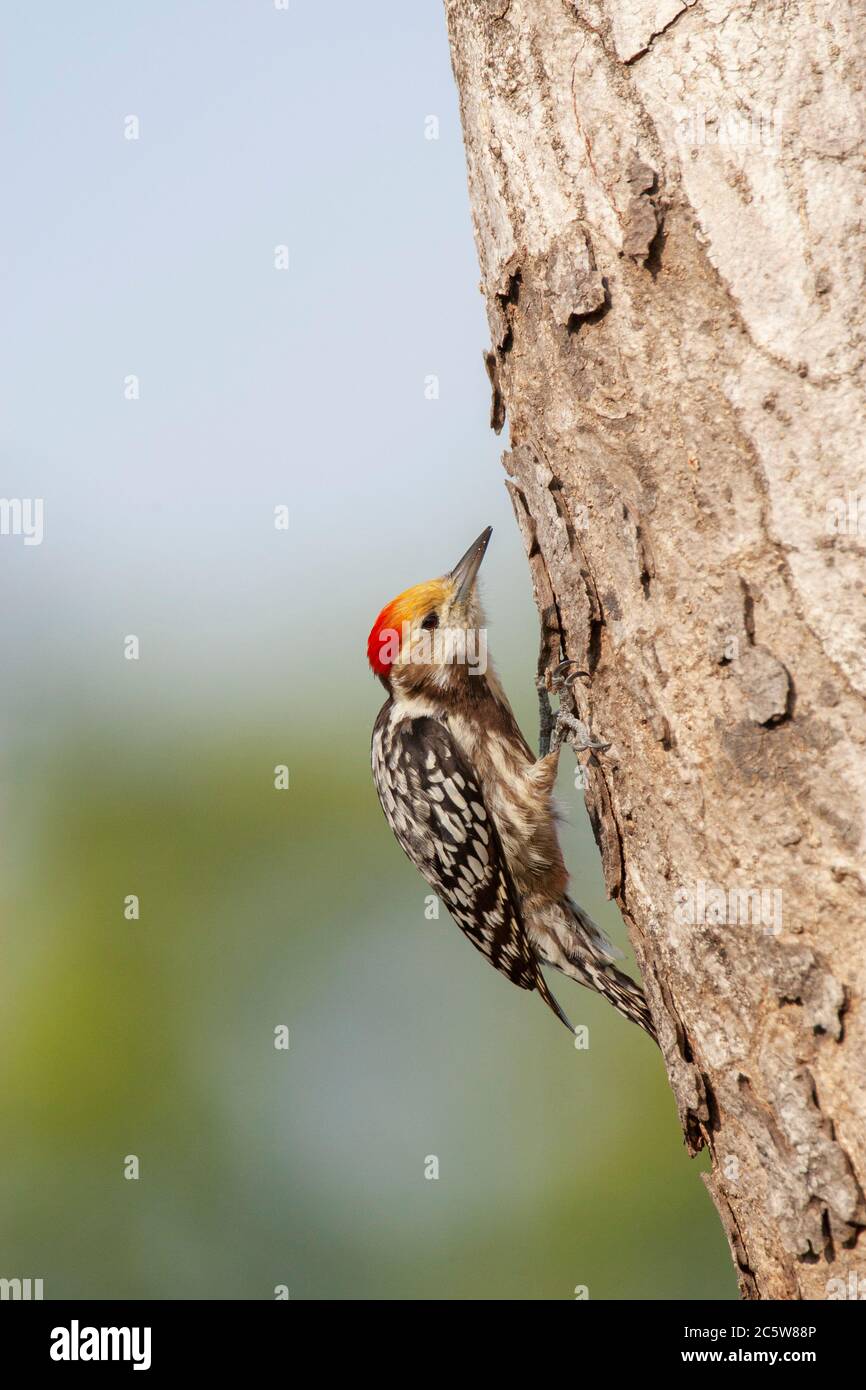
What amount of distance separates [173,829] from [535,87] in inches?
285

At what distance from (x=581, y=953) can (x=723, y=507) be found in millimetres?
2953

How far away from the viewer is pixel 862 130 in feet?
Answer: 7.85

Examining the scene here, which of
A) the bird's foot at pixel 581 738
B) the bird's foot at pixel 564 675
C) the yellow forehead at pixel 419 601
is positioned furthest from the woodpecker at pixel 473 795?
the bird's foot at pixel 564 675

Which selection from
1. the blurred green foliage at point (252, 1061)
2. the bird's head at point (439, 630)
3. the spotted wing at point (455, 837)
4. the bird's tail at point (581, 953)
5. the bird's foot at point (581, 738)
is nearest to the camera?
the bird's foot at point (581, 738)

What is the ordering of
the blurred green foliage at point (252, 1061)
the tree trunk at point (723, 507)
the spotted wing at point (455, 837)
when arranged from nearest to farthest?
the tree trunk at point (723, 507) → the spotted wing at point (455, 837) → the blurred green foliage at point (252, 1061)

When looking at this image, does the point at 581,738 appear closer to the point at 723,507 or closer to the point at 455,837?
the point at 723,507

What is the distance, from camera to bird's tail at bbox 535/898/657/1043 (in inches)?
187

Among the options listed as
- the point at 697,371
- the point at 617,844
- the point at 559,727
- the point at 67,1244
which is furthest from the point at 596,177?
the point at 67,1244

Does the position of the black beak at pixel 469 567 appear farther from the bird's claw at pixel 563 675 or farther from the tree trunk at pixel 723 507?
the tree trunk at pixel 723 507

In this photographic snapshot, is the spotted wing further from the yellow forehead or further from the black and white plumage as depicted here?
the yellow forehead

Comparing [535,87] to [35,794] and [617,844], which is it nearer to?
[617,844]

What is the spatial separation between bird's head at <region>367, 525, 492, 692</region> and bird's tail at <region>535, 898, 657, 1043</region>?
47.8 inches

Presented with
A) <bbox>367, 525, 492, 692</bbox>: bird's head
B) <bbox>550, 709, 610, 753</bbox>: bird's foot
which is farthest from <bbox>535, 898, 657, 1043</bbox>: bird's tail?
<bbox>550, 709, 610, 753</bbox>: bird's foot

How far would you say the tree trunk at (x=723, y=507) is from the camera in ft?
7.64
